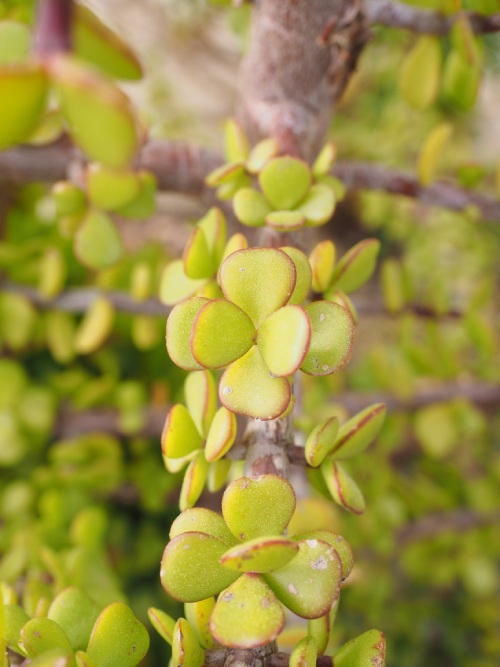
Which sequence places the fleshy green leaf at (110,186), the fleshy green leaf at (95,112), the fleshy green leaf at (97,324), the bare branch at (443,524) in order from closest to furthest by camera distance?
the fleshy green leaf at (95,112)
the fleshy green leaf at (110,186)
the fleshy green leaf at (97,324)
the bare branch at (443,524)

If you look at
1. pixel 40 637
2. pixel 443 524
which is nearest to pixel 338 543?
pixel 40 637

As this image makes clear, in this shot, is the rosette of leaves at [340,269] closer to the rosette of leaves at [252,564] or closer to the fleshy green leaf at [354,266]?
the fleshy green leaf at [354,266]

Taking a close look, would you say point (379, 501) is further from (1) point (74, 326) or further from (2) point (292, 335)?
(2) point (292, 335)

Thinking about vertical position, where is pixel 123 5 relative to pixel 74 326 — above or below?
above

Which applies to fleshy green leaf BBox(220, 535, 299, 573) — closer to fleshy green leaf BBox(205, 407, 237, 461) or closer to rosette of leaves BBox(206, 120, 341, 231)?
fleshy green leaf BBox(205, 407, 237, 461)

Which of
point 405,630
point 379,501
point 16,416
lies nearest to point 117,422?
point 16,416

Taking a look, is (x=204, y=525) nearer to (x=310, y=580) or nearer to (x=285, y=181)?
(x=310, y=580)

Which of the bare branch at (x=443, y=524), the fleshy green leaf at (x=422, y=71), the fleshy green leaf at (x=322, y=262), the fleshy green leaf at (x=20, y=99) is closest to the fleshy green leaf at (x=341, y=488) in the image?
the fleshy green leaf at (x=322, y=262)
